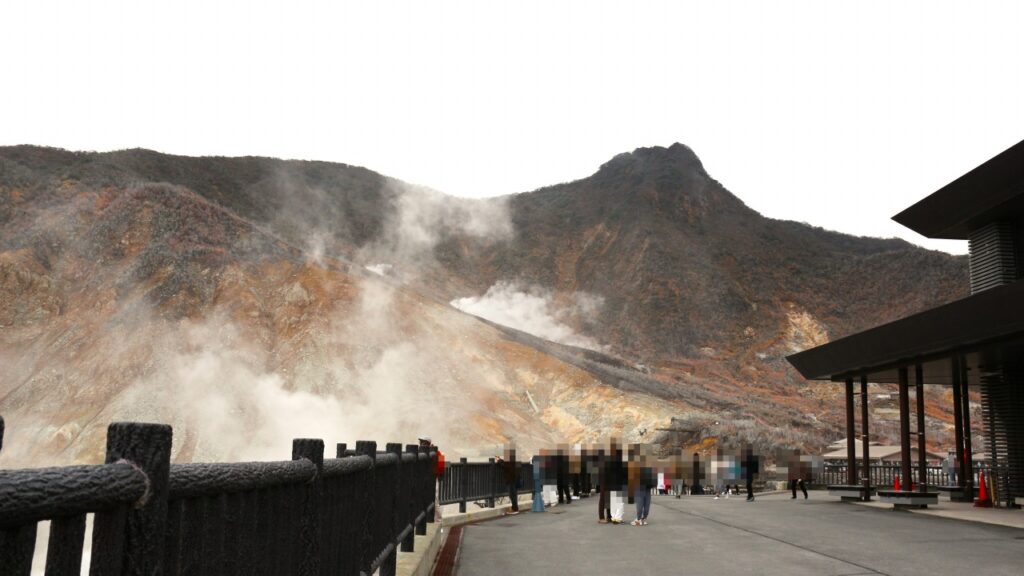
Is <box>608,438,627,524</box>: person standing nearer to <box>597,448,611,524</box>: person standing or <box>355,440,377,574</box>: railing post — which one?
<box>597,448,611,524</box>: person standing

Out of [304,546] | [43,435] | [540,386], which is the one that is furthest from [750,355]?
[304,546]

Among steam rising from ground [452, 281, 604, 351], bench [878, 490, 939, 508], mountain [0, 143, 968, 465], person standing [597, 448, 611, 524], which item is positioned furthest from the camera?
steam rising from ground [452, 281, 604, 351]

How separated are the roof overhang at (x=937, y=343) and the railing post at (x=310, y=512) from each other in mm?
15172

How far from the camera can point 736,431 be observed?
47594 mm

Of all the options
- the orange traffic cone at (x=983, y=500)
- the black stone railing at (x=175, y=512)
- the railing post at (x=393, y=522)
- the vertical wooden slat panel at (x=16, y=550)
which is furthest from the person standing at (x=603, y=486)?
the vertical wooden slat panel at (x=16, y=550)

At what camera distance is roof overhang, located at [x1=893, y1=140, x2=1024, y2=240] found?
1984 cm

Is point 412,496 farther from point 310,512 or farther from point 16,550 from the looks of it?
point 16,550

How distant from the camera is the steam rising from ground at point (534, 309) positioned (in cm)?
9450

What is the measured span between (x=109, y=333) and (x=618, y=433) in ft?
102

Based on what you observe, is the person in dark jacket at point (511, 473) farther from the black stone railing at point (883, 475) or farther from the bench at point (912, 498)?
the black stone railing at point (883, 475)

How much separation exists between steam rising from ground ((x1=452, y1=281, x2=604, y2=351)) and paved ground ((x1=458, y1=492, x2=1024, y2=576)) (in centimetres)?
7356

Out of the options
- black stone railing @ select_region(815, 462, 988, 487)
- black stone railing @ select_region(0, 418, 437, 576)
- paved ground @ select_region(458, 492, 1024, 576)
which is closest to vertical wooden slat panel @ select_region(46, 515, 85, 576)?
black stone railing @ select_region(0, 418, 437, 576)

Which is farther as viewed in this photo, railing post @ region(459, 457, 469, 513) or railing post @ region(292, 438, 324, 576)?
railing post @ region(459, 457, 469, 513)

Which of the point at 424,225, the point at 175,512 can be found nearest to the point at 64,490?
the point at 175,512
